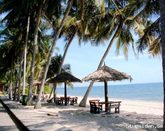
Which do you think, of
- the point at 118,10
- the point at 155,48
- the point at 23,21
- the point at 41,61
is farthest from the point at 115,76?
the point at 41,61

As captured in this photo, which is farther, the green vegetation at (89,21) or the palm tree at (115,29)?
the palm tree at (115,29)

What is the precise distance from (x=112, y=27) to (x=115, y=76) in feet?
20.0

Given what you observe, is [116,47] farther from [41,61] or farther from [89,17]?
[41,61]

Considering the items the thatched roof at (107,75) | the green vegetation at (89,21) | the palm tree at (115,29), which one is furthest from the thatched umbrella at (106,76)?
the palm tree at (115,29)

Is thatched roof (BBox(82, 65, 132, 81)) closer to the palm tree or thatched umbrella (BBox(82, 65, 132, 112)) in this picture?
thatched umbrella (BBox(82, 65, 132, 112))

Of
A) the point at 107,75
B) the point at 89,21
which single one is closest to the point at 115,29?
the point at 89,21

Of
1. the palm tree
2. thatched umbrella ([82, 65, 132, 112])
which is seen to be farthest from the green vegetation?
thatched umbrella ([82, 65, 132, 112])

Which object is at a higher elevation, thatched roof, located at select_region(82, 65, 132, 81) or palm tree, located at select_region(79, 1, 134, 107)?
palm tree, located at select_region(79, 1, 134, 107)

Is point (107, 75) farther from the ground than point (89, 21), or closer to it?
closer to it

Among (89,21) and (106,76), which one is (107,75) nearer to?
(106,76)

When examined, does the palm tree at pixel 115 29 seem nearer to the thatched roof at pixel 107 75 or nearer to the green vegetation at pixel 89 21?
the green vegetation at pixel 89 21

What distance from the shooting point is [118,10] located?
2164 centimetres

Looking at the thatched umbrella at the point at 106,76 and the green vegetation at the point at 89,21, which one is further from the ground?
the green vegetation at the point at 89,21

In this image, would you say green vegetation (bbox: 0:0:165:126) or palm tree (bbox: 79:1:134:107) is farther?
palm tree (bbox: 79:1:134:107)
